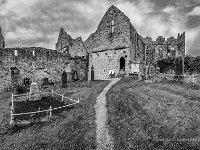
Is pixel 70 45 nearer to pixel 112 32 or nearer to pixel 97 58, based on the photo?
pixel 97 58

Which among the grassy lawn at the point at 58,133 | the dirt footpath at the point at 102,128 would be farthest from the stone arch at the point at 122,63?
the grassy lawn at the point at 58,133

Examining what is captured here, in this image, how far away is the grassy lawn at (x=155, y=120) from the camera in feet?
34.3

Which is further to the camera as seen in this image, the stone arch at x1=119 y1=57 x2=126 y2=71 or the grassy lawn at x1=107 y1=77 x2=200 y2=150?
the stone arch at x1=119 y1=57 x2=126 y2=71

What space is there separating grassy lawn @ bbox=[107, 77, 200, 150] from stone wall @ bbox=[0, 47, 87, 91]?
66.5ft

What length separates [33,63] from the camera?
3494cm

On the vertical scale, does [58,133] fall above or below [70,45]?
below

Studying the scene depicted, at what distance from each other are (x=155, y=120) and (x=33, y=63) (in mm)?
27336

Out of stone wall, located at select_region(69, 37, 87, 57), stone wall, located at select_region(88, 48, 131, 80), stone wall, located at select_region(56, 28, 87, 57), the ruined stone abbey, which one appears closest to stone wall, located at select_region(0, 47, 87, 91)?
the ruined stone abbey

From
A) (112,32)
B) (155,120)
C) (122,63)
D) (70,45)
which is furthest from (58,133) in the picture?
(70,45)

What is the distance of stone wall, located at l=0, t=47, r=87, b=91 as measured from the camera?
33.1 m

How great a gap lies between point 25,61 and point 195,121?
29.5 metres

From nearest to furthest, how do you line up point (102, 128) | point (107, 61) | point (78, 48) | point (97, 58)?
1. point (102, 128)
2. point (107, 61)
3. point (97, 58)
4. point (78, 48)

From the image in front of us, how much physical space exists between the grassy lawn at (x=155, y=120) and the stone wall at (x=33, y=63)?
20260 millimetres

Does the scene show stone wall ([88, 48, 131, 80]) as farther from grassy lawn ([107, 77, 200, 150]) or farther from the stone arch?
grassy lawn ([107, 77, 200, 150])
